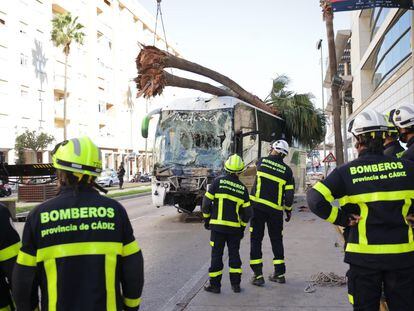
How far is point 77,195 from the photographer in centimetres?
268

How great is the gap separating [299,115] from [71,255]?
17518 millimetres

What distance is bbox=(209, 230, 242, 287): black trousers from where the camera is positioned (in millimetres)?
6160

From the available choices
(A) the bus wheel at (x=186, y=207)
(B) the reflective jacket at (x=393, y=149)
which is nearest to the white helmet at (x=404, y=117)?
(B) the reflective jacket at (x=393, y=149)

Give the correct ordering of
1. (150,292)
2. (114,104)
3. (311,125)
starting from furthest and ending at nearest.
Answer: (114,104), (311,125), (150,292)

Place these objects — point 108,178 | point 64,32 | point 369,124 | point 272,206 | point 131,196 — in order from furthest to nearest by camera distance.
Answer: point 64,32 < point 108,178 < point 131,196 < point 272,206 < point 369,124

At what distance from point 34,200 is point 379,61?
22806 mm

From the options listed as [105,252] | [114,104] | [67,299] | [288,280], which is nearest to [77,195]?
[105,252]

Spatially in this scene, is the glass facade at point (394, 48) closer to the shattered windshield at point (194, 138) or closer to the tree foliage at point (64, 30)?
the shattered windshield at point (194, 138)

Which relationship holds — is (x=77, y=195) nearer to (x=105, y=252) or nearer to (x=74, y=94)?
(x=105, y=252)

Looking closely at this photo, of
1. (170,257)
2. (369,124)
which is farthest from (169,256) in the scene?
(369,124)

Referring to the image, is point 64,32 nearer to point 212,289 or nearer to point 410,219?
point 212,289

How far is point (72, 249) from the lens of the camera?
2594 mm

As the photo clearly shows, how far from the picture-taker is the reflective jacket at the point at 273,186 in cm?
675

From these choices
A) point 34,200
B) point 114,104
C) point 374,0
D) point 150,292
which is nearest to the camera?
point 150,292
